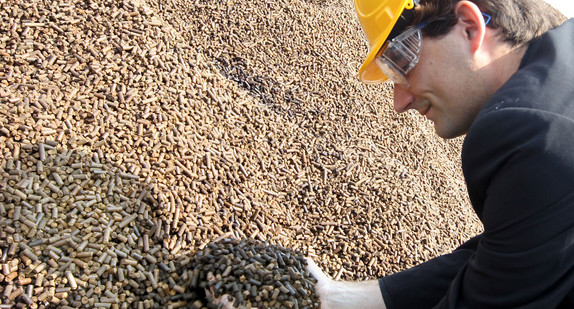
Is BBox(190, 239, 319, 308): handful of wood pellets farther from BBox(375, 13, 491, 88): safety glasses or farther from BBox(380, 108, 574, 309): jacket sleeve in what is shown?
BBox(375, 13, 491, 88): safety glasses

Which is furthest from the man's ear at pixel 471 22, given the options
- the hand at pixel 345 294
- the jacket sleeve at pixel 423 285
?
the hand at pixel 345 294

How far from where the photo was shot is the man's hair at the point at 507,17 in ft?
8.04

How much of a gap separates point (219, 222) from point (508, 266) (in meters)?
1.97

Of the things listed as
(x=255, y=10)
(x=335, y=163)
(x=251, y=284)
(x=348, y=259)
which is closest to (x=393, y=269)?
(x=348, y=259)

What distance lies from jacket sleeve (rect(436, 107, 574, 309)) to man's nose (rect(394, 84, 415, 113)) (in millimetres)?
690

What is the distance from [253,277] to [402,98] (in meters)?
1.42

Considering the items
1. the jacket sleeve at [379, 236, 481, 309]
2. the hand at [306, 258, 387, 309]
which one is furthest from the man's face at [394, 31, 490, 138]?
the hand at [306, 258, 387, 309]

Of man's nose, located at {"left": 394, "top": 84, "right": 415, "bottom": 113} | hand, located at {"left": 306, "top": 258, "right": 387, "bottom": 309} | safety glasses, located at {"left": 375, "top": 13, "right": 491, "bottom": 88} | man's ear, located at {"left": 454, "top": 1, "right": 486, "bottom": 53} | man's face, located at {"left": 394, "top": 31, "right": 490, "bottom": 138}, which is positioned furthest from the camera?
hand, located at {"left": 306, "top": 258, "right": 387, "bottom": 309}

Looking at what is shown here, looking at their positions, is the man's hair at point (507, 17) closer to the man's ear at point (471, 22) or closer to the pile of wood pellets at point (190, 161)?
the man's ear at point (471, 22)

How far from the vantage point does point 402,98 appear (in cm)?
292

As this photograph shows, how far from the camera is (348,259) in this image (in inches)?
150

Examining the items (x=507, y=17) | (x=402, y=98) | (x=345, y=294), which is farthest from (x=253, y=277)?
(x=507, y=17)

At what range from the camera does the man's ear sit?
7.91 ft

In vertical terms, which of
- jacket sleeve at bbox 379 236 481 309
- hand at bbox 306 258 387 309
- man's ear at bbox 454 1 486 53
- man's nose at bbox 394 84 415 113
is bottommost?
hand at bbox 306 258 387 309
